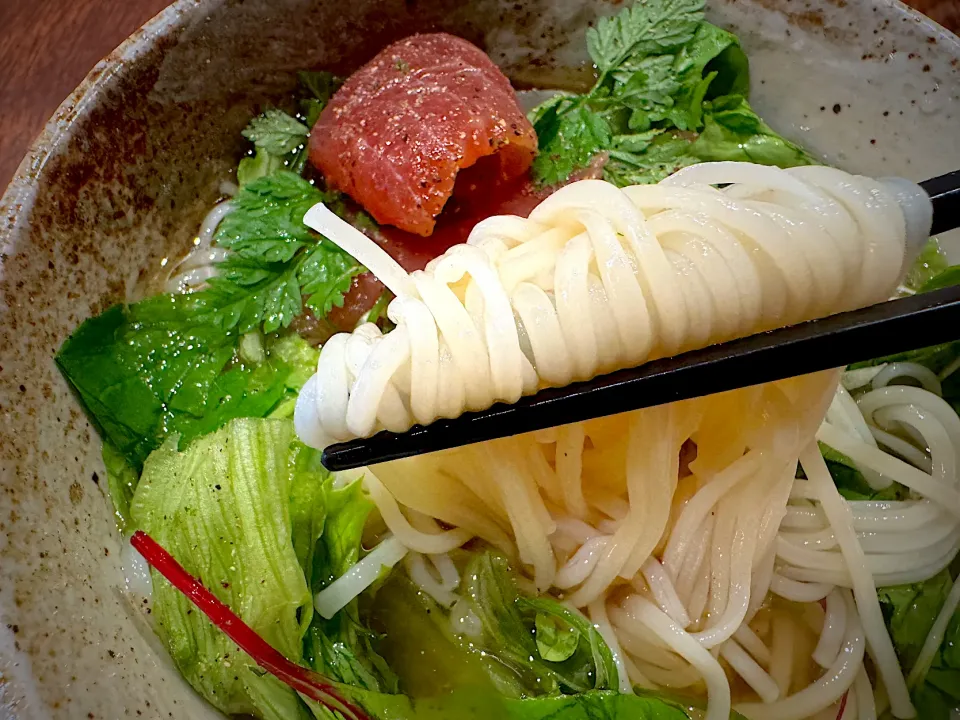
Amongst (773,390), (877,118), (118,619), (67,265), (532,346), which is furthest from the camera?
(877,118)

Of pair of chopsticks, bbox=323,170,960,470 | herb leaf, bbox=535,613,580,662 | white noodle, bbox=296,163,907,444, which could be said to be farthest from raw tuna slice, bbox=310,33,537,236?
herb leaf, bbox=535,613,580,662

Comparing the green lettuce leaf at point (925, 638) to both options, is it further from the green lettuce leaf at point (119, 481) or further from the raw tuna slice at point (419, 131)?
the green lettuce leaf at point (119, 481)

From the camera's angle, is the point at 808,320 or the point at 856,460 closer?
the point at 808,320

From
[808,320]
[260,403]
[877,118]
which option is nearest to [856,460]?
[808,320]

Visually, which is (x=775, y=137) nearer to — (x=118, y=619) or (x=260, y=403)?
(x=260, y=403)

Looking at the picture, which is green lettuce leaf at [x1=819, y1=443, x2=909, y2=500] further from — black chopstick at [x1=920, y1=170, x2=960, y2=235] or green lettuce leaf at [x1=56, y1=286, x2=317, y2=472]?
green lettuce leaf at [x1=56, y1=286, x2=317, y2=472]

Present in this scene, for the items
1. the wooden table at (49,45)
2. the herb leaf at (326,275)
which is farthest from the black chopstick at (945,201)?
the wooden table at (49,45)
